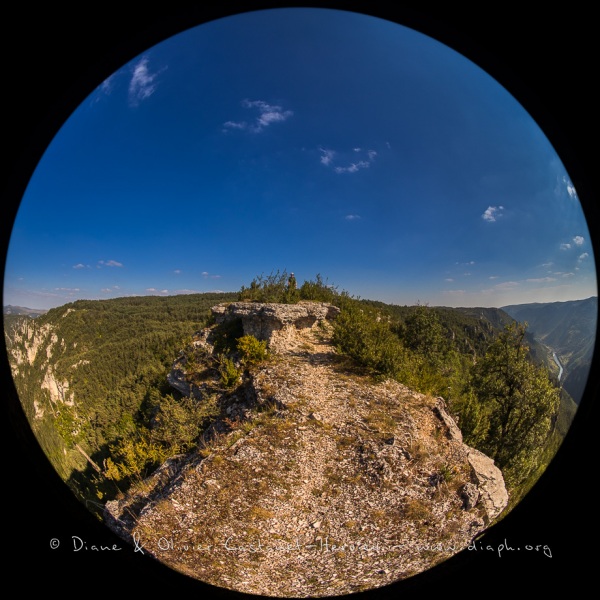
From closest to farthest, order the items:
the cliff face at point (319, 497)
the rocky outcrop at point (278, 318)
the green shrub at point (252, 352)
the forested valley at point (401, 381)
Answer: the cliff face at point (319, 497)
the forested valley at point (401, 381)
the green shrub at point (252, 352)
the rocky outcrop at point (278, 318)

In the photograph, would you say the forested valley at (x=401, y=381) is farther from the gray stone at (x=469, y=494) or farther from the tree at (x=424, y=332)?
the gray stone at (x=469, y=494)

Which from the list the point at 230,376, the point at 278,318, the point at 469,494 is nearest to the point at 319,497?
the point at 469,494

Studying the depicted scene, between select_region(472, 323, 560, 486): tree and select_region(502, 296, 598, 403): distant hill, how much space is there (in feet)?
14.0

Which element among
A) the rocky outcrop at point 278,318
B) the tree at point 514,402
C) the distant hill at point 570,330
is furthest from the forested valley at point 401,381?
the distant hill at point 570,330

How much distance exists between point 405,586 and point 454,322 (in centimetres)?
1697

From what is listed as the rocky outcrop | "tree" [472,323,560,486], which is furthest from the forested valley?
the rocky outcrop

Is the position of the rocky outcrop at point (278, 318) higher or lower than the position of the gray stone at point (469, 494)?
higher

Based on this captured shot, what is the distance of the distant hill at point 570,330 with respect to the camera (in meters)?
2.38

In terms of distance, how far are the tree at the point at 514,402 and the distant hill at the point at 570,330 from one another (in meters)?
4.26

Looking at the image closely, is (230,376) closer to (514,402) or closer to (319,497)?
(319,497)

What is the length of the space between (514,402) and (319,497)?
964 cm

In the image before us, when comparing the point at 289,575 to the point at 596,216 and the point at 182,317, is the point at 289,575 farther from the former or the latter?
the point at 182,317

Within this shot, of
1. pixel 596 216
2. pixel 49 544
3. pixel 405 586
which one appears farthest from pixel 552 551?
pixel 49 544

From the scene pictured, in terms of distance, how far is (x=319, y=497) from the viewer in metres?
6.26
